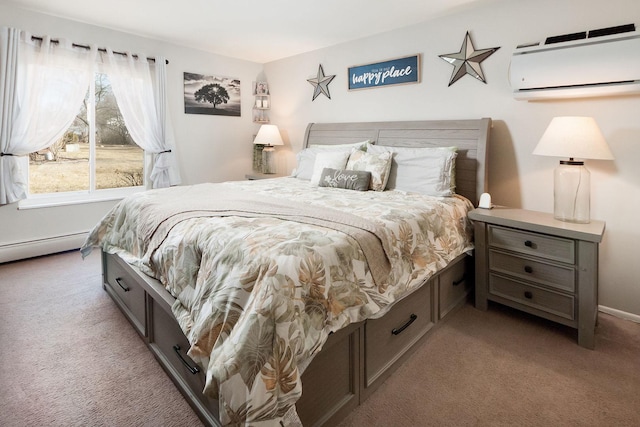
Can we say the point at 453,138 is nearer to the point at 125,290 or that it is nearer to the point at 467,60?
the point at 467,60

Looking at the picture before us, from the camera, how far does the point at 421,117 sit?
333cm

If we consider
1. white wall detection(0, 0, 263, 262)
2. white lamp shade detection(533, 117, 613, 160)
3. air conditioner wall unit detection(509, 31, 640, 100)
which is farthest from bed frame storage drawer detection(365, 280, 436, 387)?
white wall detection(0, 0, 263, 262)

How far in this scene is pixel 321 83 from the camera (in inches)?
165

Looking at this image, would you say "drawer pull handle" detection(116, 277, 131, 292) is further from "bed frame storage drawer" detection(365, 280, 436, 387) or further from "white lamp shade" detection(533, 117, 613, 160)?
"white lamp shade" detection(533, 117, 613, 160)

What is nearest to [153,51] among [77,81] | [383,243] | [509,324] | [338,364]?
[77,81]

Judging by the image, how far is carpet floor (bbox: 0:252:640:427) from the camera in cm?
156

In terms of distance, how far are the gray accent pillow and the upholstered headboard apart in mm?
675

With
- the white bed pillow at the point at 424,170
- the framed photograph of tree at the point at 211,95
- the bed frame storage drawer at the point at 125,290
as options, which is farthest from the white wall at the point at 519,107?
the bed frame storage drawer at the point at 125,290

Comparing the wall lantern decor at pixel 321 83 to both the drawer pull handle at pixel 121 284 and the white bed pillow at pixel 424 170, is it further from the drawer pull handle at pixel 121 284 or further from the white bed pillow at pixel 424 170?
the drawer pull handle at pixel 121 284

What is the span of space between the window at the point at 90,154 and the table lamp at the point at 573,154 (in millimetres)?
4138

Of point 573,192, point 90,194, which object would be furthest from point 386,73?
point 90,194

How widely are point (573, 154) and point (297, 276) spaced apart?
6.27ft

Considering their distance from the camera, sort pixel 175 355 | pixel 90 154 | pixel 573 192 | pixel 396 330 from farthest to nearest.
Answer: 1. pixel 90 154
2. pixel 573 192
3. pixel 396 330
4. pixel 175 355

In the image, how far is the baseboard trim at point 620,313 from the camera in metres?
2.38
